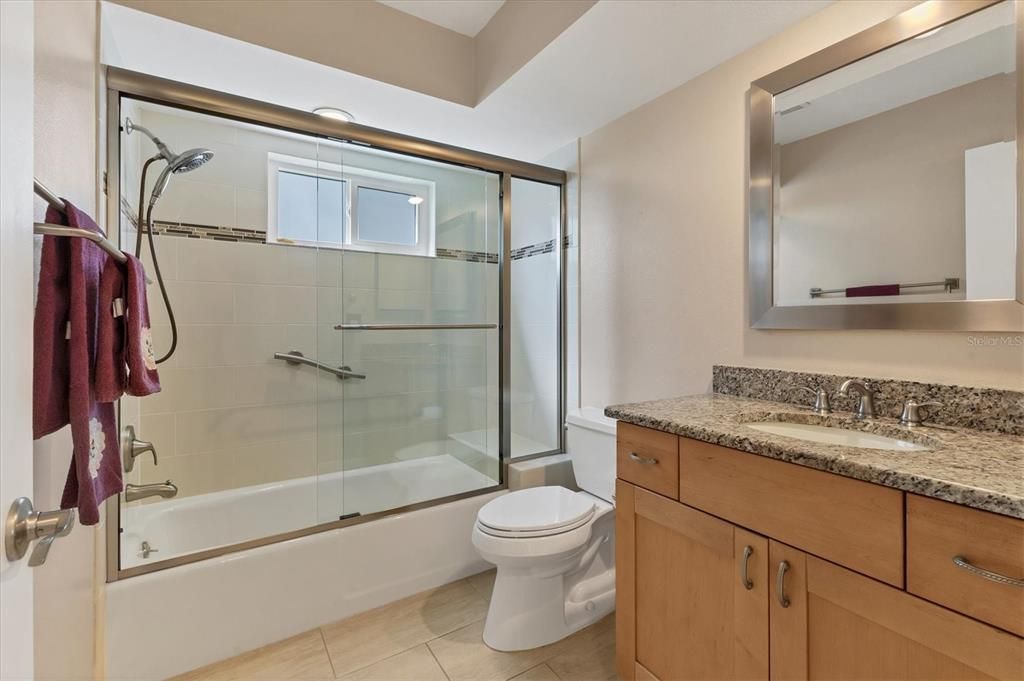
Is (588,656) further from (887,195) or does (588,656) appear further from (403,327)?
(887,195)

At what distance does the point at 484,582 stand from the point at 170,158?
2.13m

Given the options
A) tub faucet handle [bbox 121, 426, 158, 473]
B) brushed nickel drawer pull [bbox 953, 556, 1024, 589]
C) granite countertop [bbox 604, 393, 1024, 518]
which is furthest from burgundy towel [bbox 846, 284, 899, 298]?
tub faucet handle [bbox 121, 426, 158, 473]

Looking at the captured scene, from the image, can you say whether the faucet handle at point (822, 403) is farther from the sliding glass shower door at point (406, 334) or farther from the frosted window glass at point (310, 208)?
the frosted window glass at point (310, 208)

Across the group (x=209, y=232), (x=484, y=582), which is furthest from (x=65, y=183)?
(x=484, y=582)

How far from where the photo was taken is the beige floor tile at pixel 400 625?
162 cm

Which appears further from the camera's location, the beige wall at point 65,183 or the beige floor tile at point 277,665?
the beige floor tile at point 277,665

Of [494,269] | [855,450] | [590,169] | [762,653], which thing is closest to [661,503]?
[762,653]

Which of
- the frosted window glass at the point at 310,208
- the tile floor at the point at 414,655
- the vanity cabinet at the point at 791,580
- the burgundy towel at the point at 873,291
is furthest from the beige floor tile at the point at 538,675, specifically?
the frosted window glass at the point at 310,208

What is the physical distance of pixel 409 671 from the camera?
154 cm

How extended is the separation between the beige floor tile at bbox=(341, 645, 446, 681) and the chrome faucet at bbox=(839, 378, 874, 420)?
1517mm

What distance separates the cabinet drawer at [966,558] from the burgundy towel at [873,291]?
2.40 ft

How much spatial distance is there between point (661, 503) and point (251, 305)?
205 centimetres

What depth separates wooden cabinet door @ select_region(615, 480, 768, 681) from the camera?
1.06 m

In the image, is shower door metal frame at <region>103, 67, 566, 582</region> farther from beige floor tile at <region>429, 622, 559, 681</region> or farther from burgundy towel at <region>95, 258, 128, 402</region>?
burgundy towel at <region>95, 258, 128, 402</region>
